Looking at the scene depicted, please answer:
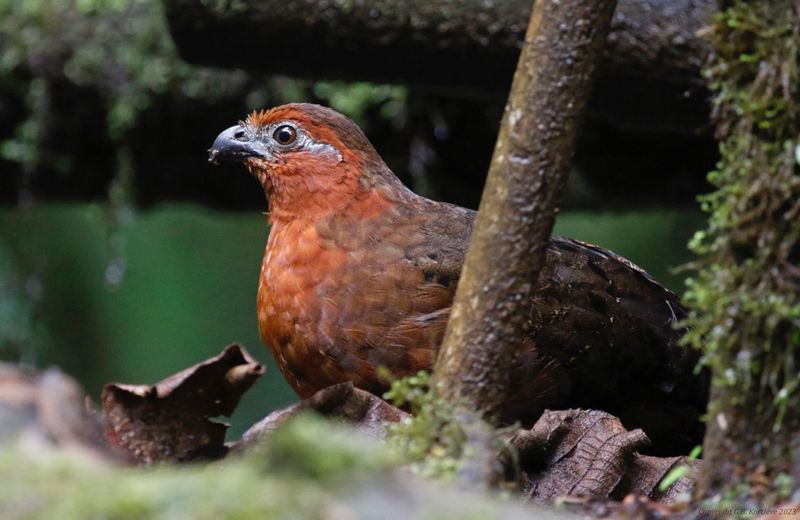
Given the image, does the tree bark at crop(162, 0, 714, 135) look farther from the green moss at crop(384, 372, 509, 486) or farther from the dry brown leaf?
the green moss at crop(384, 372, 509, 486)

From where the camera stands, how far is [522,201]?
2338 millimetres

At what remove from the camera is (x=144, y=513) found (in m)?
1.45

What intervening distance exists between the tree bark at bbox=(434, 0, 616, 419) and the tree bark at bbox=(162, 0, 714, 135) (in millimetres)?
1656

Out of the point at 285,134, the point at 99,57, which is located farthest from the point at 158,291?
the point at 285,134

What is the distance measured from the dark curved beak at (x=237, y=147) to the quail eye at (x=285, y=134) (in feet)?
0.22

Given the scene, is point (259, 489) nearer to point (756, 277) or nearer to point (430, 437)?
point (430, 437)

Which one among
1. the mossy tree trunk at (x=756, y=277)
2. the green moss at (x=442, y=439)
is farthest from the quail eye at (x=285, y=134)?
the mossy tree trunk at (x=756, y=277)

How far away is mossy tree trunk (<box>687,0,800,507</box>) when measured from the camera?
203cm

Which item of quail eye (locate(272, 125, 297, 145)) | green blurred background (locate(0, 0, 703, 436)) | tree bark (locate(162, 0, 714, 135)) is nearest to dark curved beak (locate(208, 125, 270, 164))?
quail eye (locate(272, 125, 297, 145))

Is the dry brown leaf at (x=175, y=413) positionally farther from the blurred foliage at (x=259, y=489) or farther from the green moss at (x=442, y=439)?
the blurred foliage at (x=259, y=489)

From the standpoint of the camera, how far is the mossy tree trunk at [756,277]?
2025mm

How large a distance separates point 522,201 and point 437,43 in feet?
6.62

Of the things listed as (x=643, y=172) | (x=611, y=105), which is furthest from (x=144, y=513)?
(x=643, y=172)

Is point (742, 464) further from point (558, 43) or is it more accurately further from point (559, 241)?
point (559, 241)
